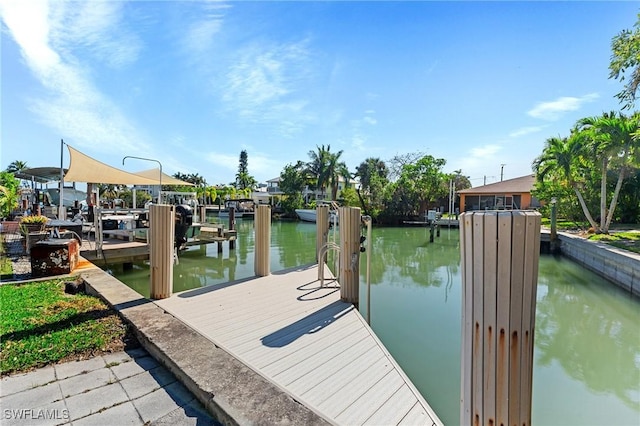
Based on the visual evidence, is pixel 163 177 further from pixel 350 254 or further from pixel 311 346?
pixel 311 346

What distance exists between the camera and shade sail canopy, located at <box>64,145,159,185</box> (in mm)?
11000

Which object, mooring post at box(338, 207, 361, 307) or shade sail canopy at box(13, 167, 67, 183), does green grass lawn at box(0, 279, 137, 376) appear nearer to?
mooring post at box(338, 207, 361, 307)

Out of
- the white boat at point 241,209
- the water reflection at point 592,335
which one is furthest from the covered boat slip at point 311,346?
the white boat at point 241,209

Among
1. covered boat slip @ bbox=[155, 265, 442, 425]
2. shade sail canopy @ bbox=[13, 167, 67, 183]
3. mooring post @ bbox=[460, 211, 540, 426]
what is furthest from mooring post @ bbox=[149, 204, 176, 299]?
shade sail canopy @ bbox=[13, 167, 67, 183]

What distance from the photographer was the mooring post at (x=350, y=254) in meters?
4.71

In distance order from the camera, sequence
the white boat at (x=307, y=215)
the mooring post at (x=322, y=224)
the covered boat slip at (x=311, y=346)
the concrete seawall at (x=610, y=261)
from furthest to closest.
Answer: the white boat at (x=307, y=215), the concrete seawall at (x=610, y=261), the mooring post at (x=322, y=224), the covered boat slip at (x=311, y=346)

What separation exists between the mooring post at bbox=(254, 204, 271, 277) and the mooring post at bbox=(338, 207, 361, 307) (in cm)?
174

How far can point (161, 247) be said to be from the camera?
439 centimetres

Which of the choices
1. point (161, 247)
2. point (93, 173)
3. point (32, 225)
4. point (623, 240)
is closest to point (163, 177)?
point (93, 173)

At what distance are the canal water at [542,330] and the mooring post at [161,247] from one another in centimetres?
326

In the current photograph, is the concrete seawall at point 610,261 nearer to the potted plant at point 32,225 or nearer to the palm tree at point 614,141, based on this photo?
the palm tree at point 614,141

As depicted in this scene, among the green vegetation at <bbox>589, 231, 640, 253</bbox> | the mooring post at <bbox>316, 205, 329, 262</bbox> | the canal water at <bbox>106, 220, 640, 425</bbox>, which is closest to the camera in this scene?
the canal water at <bbox>106, 220, 640, 425</bbox>

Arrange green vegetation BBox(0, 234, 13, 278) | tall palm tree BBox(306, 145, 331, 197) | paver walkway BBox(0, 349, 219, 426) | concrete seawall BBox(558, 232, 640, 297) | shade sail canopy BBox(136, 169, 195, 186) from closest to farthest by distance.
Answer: paver walkway BBox(0, 349, 219, 426), green vegetation BBox(0, 234, 13, 278), concrete seawall BBox(558, 232, 640, 297), shade sail canopy BBox(136, 169, 195, 186), tall palm tree BBox(306, 145, 331, 197)

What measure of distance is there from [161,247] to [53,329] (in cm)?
142
